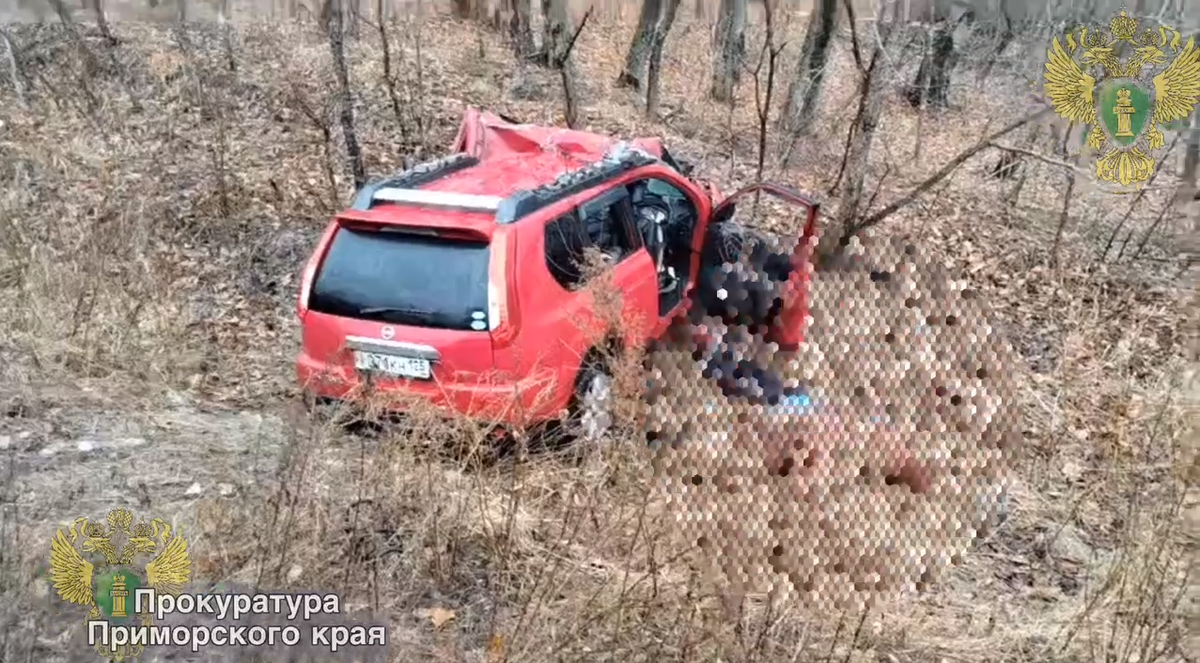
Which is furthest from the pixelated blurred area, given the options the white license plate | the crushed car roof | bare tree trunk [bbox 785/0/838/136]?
bare tree trunk [bbox 785/0/838/136]

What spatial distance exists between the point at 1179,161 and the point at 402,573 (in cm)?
609

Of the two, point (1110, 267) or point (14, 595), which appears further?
point (1110, 267)

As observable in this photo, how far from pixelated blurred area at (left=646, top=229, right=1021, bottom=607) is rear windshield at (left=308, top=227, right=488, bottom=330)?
0.88 metres

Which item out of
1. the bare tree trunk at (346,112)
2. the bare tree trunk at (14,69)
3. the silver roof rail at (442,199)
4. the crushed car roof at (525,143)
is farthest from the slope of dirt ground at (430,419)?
the crushed car roof at (525,143)

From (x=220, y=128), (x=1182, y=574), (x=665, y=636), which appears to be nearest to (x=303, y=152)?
(x=220, y=128)

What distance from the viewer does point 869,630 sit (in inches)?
149

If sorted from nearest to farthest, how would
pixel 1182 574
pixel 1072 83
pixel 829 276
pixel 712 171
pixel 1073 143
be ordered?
pixel 1182 574, pixel 829 276, pixel 1072 83, pixel 1073 143, pixel 712 171

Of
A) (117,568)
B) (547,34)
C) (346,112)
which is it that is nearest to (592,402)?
(117,568)

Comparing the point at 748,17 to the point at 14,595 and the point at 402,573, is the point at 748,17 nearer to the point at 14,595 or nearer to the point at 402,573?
the point at 402,573

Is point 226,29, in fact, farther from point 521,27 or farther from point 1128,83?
point 1128,83

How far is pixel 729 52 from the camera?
9.82 m

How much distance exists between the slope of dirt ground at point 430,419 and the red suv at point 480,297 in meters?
0.26

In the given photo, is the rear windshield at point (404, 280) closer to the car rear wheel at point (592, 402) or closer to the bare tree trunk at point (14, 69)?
the car rear wheel at point (592, 402)

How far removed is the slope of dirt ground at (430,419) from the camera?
3.74m
